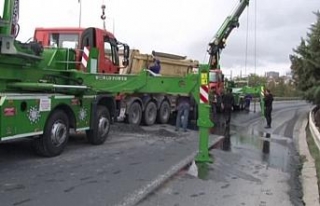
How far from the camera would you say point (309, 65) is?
91.7 feet

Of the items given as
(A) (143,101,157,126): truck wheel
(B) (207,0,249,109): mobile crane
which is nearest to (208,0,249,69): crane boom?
(B) (207,0,249,109): mobile crane

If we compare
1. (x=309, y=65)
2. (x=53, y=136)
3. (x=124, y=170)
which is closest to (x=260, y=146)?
(x=124, y=170)

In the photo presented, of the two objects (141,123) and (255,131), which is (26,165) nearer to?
(141,123)

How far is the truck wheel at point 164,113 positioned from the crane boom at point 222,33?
1143 cm

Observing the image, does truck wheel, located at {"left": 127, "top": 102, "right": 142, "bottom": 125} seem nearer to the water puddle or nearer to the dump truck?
the dump truck

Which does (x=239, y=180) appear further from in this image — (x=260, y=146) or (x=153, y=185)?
(x=260, y=146)

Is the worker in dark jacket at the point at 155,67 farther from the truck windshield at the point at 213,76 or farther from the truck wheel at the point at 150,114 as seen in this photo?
the truck windshield at the point at 213,76

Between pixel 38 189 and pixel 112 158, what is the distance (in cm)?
334

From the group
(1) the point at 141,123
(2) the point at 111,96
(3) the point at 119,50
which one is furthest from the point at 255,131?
(2) the point at 111,96

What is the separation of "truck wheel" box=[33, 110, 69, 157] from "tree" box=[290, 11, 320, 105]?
49.3 ft

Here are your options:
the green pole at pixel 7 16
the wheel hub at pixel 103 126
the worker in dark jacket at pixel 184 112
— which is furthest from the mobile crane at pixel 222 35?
the green pole at pixel 7 16

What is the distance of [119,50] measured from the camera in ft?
55.4

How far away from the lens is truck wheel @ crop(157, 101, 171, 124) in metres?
21.0

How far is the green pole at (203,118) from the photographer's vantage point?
11781mm
